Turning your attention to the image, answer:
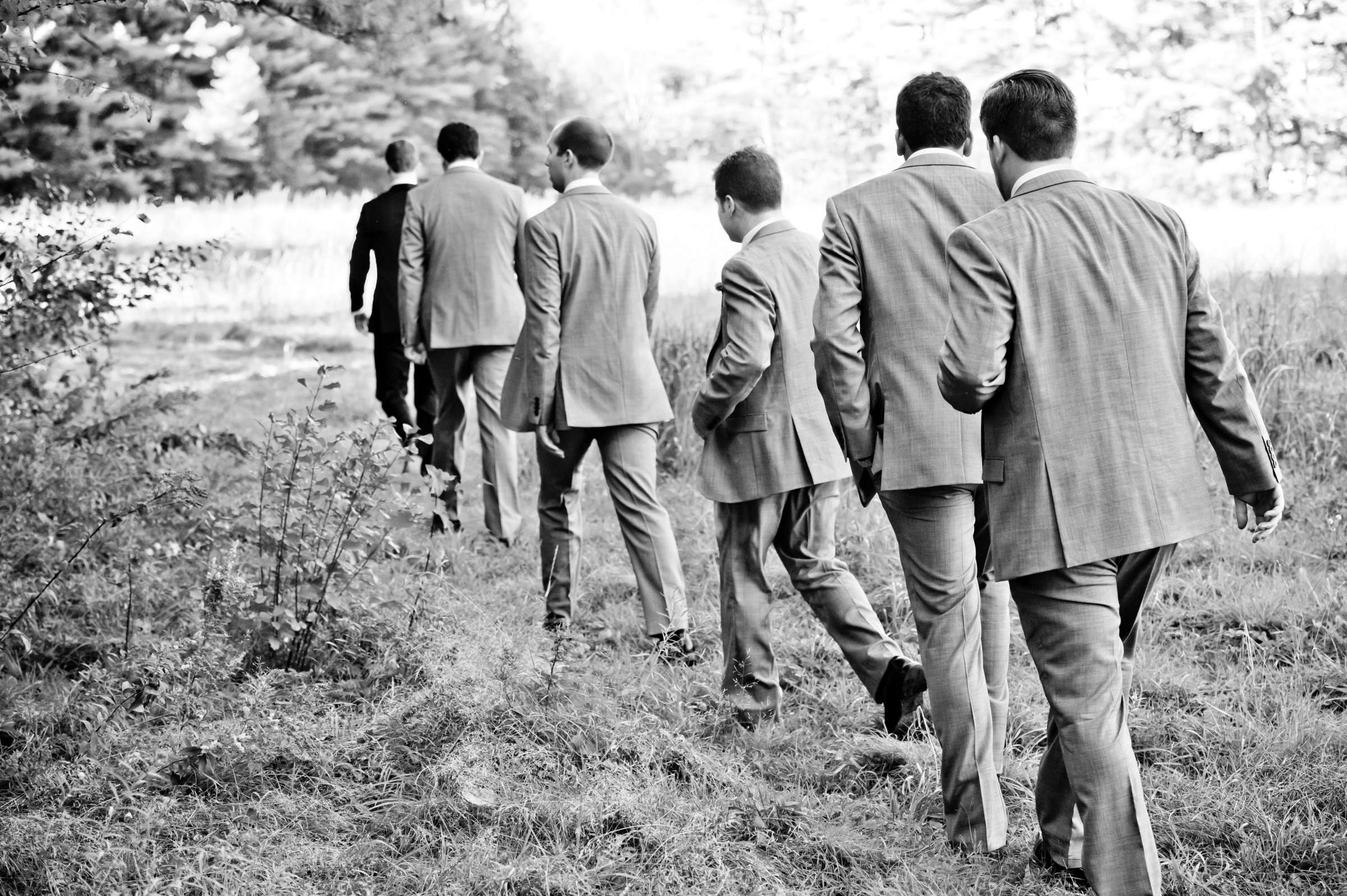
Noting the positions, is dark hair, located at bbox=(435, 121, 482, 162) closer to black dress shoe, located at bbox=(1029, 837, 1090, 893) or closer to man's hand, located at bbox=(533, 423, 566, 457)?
man's hand, located at bbox=(533, 423, 566, 457)

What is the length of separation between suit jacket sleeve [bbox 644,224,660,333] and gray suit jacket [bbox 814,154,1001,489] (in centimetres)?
186

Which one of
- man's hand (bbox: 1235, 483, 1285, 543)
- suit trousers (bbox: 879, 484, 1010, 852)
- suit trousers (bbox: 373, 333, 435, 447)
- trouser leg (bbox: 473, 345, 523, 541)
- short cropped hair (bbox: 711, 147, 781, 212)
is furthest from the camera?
suit trousers (bbox: 373, 333, 435, 447)

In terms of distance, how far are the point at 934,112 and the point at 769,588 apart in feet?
5.76

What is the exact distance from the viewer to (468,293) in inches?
273

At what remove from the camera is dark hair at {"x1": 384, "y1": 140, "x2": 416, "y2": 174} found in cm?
770

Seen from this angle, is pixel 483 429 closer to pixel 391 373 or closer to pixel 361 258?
pixel 391 373

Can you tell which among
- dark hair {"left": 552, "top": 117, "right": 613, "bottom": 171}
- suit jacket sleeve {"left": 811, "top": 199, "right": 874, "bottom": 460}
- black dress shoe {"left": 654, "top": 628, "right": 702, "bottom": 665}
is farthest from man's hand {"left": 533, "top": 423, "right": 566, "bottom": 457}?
suit jacket sleeve {"left": 811, "top": 199, "right": 874, "bottom": 460}

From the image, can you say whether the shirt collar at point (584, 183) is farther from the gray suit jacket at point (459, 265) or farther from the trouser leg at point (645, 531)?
the gray suit jacket at point (459, 265)

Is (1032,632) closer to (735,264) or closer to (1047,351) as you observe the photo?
(1047,351)

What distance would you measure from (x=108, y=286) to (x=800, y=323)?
381 cm

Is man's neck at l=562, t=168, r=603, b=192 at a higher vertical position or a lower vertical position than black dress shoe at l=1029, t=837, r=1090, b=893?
higher

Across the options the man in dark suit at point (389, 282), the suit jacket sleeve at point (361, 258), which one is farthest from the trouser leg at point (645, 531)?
the suit jacket sleeve at point (361, 258)

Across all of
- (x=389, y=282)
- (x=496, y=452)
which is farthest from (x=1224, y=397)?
(x=389, y=282)

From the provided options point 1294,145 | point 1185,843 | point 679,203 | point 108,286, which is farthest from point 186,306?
point 1294,145
